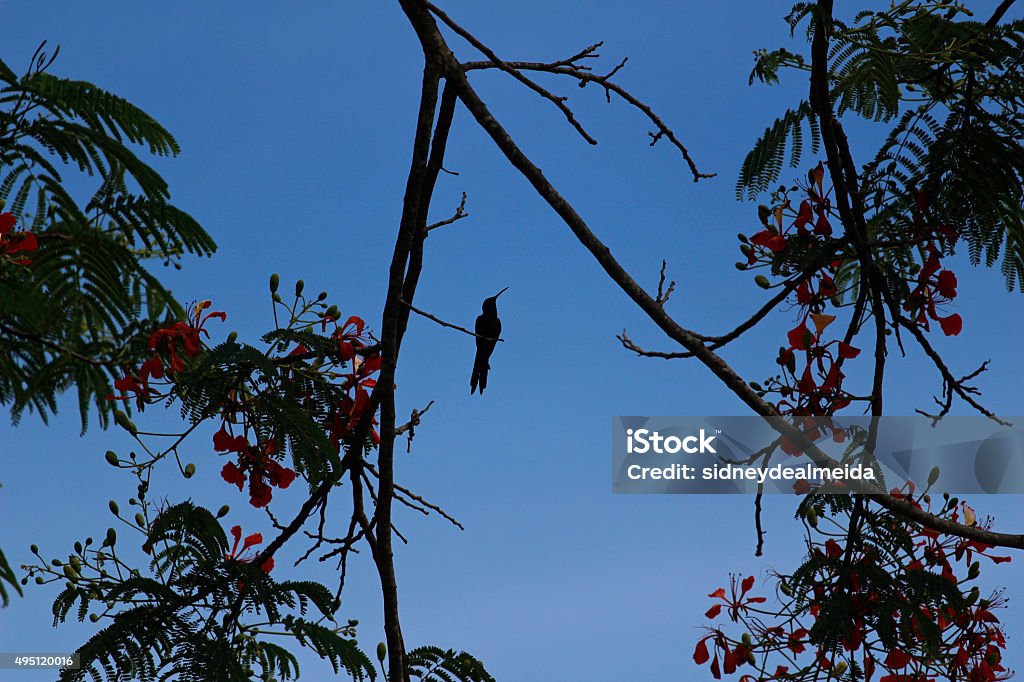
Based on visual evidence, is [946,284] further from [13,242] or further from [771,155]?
[13,242]

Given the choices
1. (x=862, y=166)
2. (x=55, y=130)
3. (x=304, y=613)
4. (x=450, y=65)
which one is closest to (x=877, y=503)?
(x=862, y=166)

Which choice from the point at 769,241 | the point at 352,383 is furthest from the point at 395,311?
the point at 769,241

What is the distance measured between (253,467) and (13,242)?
1.19 meters

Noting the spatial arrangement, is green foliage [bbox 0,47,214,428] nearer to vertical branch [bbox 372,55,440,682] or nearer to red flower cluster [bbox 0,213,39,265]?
red flower cluster [bbox 0,213,39,265]

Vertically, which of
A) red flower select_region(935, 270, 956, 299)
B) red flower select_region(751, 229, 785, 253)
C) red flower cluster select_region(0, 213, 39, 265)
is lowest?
red flower cluster select_region(0, 213, 39, 265)

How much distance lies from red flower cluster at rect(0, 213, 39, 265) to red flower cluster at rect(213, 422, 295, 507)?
976 millimetres

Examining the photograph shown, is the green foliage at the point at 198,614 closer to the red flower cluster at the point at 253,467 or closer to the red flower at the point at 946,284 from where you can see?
the red flower cluster at the point at 253,467

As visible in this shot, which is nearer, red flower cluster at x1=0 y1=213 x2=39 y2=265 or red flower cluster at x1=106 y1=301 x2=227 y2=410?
red flower cluster at x1=0 y1=213 x2=39 y2=265

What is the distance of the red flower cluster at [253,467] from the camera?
3312 millimetres

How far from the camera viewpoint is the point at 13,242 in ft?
8.18

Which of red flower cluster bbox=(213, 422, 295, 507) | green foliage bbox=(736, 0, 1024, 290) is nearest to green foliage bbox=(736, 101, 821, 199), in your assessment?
green foliage bbox=(736, 0, 1024, 290)

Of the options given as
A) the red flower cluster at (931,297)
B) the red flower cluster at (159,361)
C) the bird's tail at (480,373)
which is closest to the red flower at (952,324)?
the red flower cluster at (931,297)

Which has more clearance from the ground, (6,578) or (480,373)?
(480,373)

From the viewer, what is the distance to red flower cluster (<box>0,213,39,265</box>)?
2.42 meters
